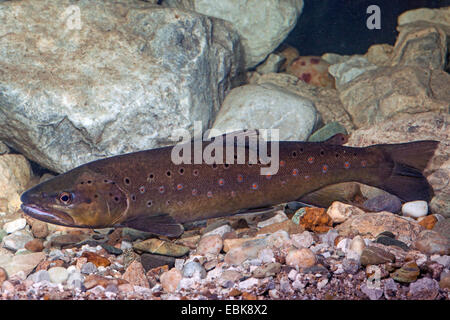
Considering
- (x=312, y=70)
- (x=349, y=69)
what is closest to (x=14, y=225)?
(x=312, y=70)

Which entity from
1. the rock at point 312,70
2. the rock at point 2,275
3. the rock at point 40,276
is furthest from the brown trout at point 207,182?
the rock at point 312,70

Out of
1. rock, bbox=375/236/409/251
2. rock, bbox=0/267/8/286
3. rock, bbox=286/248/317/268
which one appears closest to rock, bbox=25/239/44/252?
rock, bbox=0/267/8/286

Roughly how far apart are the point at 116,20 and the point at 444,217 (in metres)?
4.96

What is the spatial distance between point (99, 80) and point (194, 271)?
2879mm

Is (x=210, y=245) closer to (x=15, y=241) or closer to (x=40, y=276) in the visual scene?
(x=40, y=276)

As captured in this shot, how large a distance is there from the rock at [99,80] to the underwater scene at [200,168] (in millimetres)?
20

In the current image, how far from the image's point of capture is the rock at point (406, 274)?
2607 millimetres

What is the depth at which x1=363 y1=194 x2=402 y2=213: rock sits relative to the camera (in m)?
4.01

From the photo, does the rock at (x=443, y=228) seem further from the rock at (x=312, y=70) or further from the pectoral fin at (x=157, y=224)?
the rock at (x=312, y=70)

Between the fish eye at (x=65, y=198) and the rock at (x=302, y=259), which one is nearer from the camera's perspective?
the rock at (x=302, y=259)

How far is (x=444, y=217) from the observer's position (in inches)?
154

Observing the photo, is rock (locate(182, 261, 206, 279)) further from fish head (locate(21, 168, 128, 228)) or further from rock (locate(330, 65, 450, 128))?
rock (locate(330, 65, 450, 128))
